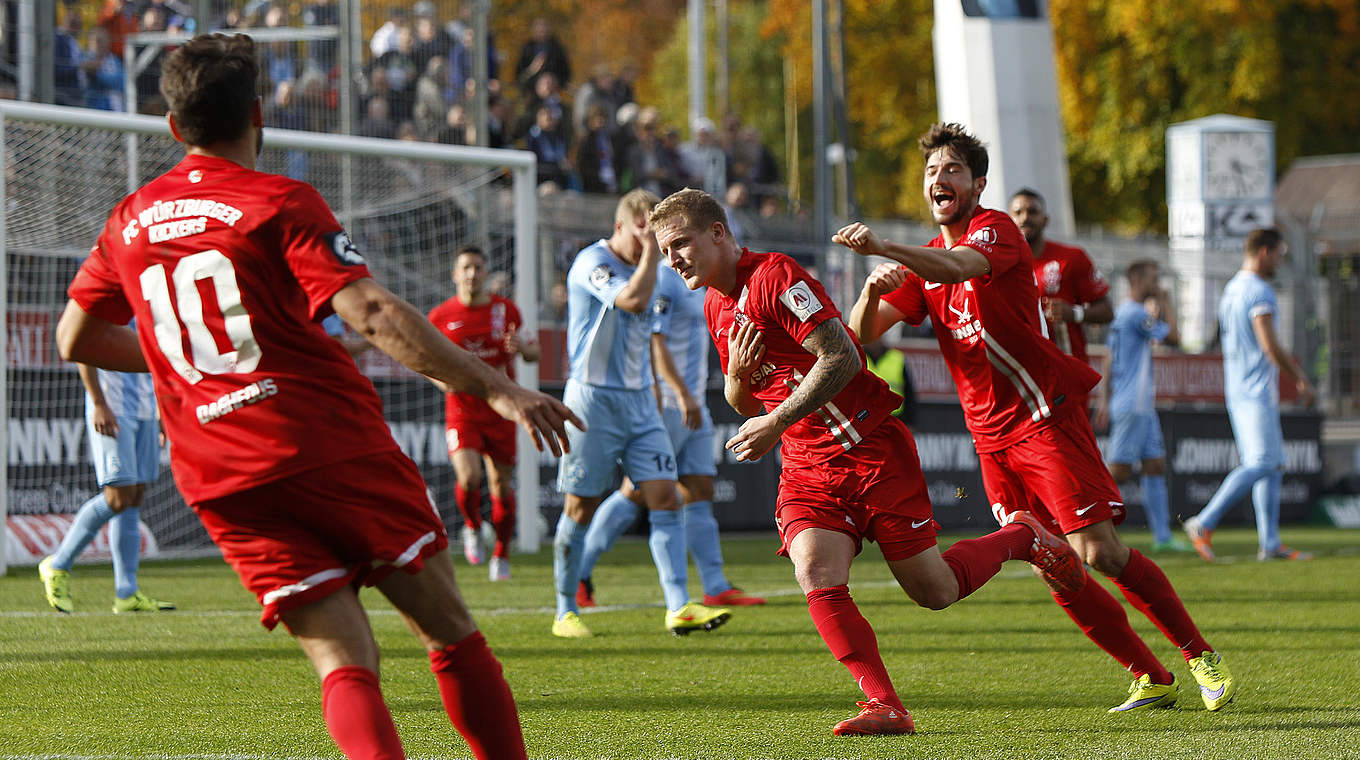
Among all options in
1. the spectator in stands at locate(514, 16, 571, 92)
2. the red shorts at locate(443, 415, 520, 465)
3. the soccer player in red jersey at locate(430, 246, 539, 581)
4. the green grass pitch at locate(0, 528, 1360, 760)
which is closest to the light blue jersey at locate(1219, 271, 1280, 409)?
the green grass pitch at locate(0, 528, 1360, 760)

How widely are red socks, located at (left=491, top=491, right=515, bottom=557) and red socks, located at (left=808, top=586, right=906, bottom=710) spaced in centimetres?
609

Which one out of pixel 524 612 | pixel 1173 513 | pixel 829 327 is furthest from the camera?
pixel 1173 513

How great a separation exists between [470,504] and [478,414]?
2.59 feet

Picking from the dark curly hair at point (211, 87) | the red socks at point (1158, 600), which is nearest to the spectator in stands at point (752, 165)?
the red socks at point (1158, 600)

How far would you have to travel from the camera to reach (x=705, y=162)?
67.9 ft

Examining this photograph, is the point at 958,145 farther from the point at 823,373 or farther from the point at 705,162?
the point at 705,162

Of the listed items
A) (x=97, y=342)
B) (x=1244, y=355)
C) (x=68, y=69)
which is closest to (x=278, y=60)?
(x=68, y=69)

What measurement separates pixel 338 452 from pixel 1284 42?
33.6 meters

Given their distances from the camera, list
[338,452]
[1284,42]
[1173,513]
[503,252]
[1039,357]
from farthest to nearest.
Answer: [1284,42]
[1173,513]
[503,252]
[1039,357]
[338,452]

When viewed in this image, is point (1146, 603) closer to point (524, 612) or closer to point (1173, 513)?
point (524, 612)

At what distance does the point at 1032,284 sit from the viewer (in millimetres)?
5988

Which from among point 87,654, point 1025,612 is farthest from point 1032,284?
point 87,654

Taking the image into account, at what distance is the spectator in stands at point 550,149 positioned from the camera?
17938mm

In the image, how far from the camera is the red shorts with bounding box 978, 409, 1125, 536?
5.90m
